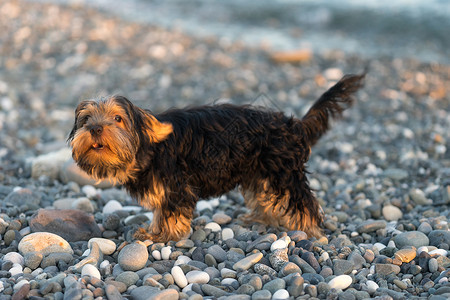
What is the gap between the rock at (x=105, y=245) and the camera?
4738mm

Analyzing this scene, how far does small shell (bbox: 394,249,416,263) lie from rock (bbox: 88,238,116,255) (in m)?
2.61

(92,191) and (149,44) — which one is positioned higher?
(149,44)

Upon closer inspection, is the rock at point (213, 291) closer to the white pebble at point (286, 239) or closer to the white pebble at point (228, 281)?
the white pebble at point (228, 281)

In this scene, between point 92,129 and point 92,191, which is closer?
point 92,129

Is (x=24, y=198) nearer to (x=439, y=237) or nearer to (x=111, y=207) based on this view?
(x=111, y=207)

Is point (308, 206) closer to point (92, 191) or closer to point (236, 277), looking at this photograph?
point (236, 277)

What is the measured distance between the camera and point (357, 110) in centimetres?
1043

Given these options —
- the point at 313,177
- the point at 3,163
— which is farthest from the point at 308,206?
the point at 3,163

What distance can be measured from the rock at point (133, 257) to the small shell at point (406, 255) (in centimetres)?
226

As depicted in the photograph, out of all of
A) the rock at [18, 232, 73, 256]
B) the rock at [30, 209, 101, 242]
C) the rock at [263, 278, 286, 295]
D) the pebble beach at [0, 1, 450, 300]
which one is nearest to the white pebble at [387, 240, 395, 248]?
the pebble beach at [0, 1, 450, 300]

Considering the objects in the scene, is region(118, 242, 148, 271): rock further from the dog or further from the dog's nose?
the dog's nose

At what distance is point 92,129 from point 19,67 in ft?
30.0

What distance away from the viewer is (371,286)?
4.10 meters

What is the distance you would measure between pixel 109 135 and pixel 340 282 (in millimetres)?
2235
